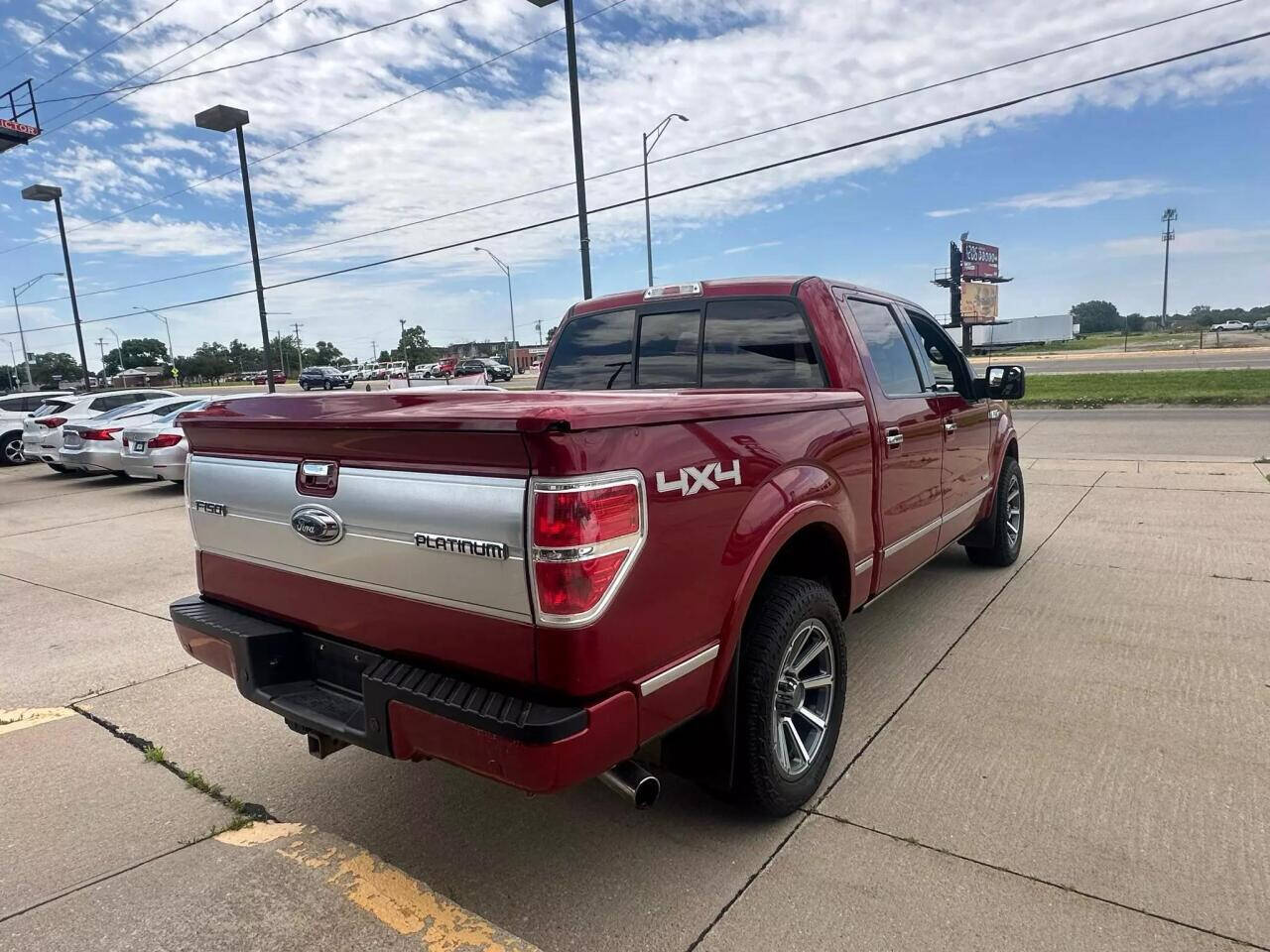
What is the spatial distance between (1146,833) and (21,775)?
4.32 metres

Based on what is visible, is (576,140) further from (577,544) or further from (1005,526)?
(577,544)

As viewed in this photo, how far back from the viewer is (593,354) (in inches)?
171

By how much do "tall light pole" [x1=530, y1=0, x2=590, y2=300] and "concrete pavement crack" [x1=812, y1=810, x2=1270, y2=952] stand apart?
1036 centimetres

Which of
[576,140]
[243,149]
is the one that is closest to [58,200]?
[243,149]

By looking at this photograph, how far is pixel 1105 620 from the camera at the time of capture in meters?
4.65

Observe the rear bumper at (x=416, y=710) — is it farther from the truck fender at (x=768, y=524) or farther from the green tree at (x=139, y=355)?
the green tree at (x=139, y=355)

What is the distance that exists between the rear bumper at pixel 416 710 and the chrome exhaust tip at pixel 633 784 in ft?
0.54

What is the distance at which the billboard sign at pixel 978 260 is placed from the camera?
199ft

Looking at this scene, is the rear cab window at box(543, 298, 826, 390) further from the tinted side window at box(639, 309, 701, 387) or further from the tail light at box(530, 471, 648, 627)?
the tail light at box(530, 471, 648, 627)

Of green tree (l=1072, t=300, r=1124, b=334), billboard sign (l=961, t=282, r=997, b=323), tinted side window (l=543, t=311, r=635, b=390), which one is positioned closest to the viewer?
tinted side window (l=543, t=311, r=635, b=390)

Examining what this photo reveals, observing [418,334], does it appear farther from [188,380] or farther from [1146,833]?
[1146,833]

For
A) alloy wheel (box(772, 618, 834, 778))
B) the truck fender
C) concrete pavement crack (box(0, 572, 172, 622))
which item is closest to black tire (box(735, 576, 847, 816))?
alloy wheel (box(772, 618, 834, 778))

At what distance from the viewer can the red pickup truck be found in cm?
197

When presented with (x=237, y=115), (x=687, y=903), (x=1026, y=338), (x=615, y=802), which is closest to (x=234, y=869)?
(x=615, y=802)
